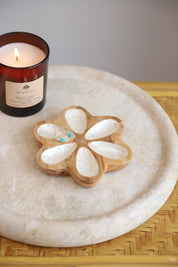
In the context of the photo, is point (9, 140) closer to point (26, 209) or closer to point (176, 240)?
point (26, 209)

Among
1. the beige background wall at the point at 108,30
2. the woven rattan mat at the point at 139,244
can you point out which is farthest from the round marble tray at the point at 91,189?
the beige background wall at the point at 108,30

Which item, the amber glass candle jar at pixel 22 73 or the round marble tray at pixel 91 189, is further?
the amber glass candle jar at pixel 22 73

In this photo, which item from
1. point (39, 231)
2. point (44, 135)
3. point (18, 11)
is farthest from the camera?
point (18, 11)

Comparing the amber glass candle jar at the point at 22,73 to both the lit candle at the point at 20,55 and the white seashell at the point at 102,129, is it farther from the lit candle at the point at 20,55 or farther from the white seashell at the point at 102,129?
the white seashell at the point at 102,129

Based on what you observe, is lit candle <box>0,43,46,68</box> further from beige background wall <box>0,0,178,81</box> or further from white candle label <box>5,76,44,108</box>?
beige background wall <box>0,0,178,81</box>

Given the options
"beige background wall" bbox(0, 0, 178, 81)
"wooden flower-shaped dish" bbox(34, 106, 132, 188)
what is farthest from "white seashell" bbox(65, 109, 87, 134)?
"beige background wall" bbox(0, 0, 178, 81)

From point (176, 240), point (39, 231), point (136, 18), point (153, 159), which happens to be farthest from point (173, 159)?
point (136, 18)
